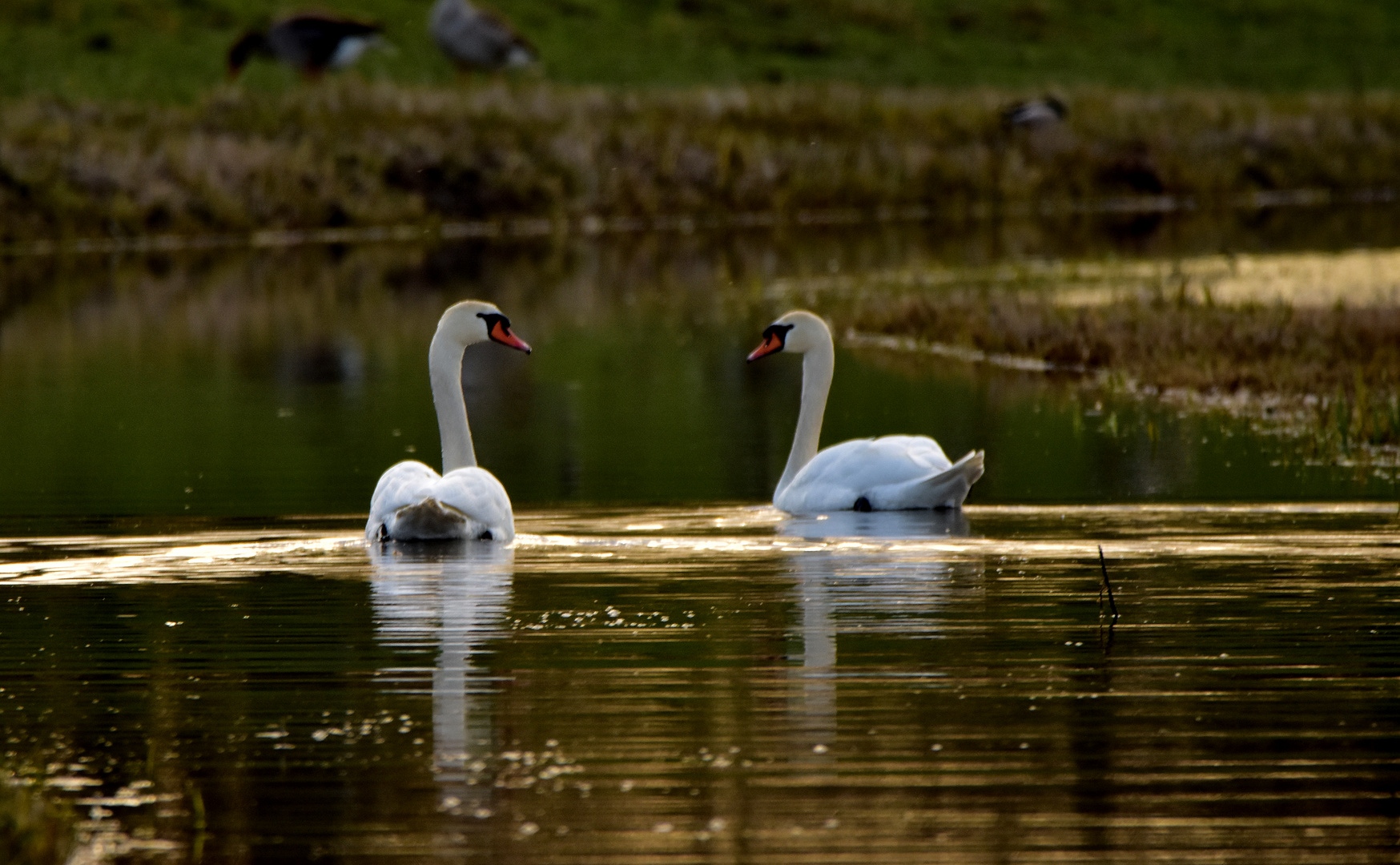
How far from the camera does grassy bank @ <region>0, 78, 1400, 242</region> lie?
44938mm

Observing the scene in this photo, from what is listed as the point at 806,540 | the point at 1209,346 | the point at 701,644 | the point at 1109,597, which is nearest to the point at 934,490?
the point at 806,540

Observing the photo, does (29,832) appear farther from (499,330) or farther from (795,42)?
(795,42)

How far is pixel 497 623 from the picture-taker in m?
10.3

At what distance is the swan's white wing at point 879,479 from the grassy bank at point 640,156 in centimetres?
3181

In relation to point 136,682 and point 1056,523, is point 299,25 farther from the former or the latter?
point 136,682

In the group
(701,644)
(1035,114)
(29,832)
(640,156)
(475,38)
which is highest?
(475,38)

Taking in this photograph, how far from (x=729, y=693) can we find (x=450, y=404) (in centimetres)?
561

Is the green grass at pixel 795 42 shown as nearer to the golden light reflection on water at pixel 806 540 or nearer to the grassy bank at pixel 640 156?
the grassy bank at pixel 640 156

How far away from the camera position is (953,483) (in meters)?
13.3

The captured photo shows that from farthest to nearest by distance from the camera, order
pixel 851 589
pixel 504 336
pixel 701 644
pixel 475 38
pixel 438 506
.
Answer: pixel 475 38, pixel 504 336, pixel 438 506, pixel 851 589, pixel 701 644

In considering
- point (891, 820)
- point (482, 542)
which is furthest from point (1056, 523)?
point (891, 820)

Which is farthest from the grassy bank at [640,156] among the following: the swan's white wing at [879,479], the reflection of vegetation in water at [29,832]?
the reflection of vegetation in water at [29,832]

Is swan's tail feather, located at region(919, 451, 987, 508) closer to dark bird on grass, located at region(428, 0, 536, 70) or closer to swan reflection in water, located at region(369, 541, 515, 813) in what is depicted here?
swan reflection in water, located at region(369, 541, 515, 813)

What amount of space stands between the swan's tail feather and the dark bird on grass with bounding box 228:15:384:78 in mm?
37737
